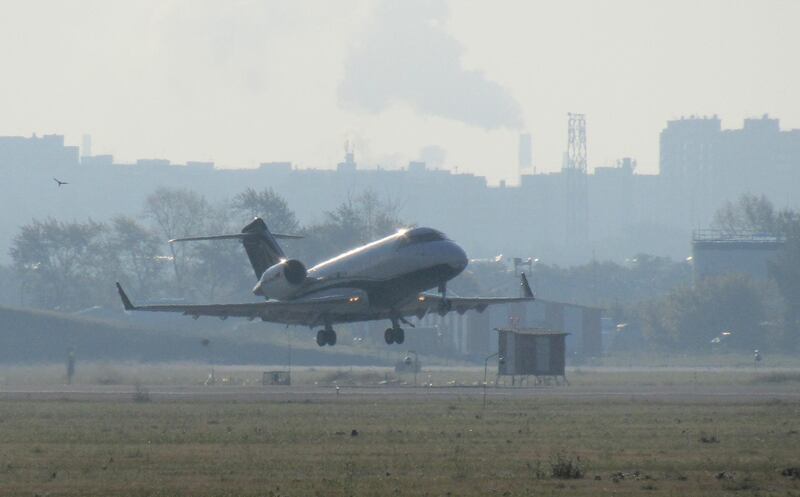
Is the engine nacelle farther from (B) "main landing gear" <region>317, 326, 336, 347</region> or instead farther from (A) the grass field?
(A) the grass field

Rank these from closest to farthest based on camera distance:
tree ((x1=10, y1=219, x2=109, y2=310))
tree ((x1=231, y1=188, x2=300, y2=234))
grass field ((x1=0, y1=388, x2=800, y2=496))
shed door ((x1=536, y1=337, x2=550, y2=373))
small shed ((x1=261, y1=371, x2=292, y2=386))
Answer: grass field ((x1=0, y1=388, x2=800, y2=496))
shed door ((x1=536, y1=337, x2=550, y2=373))
small shed ((x1=261, y1=371, x2=292, y2=386))
tree ((x1=10, y1=219, x2=109, y2=310))
tree ((x1=231, y1=188, x2=300, y2=234))

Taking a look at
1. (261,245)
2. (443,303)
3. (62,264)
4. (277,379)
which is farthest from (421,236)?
(62,264)

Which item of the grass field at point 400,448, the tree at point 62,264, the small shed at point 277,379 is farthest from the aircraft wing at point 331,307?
the tree at point 62,264

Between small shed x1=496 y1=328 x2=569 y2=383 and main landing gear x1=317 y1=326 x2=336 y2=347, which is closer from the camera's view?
main landing gear x1=317 y1=326 x2=336 y2=347

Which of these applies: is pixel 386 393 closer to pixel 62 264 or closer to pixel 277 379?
pixel 277 379

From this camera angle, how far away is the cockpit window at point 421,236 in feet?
198

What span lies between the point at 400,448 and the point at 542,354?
37587mm

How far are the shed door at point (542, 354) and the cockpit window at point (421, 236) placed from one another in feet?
68.4

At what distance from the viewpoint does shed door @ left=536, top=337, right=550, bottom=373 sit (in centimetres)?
8056

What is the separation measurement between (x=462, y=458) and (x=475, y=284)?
11988 cm

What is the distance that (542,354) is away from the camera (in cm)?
8094

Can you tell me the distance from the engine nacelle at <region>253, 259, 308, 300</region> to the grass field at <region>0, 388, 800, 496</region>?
588 centimetres

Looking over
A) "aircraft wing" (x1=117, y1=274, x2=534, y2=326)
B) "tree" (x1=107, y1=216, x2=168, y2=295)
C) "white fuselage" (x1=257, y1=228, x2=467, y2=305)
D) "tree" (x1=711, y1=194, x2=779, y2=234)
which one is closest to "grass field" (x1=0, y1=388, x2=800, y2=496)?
"aircraft wing" (x1=117, y1=274, x2=534, y2=326)

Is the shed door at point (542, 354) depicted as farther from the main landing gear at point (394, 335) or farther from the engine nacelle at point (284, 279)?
the engine nacelle at point (284, 279)
